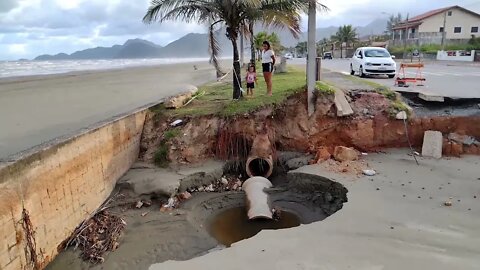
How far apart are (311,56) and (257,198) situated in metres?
5.53

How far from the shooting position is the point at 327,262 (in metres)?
6.39

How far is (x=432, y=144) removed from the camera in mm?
11359

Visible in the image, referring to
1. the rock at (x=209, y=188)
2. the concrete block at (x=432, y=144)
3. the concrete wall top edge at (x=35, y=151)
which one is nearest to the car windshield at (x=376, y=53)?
the concrete block at (x=432, y=144)

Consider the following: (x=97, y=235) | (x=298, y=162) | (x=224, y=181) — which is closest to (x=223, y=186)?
(x=224, y=181)

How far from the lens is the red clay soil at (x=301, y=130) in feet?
38.7

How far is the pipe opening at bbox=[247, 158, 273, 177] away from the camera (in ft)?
38.0

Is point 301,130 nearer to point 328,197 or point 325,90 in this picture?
point 325,90

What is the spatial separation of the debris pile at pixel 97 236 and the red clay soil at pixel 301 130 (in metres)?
3.10

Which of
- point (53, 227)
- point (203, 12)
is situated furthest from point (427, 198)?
point (203, 12)

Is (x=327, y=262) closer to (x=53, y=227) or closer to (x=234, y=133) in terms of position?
(x=53, y=227)

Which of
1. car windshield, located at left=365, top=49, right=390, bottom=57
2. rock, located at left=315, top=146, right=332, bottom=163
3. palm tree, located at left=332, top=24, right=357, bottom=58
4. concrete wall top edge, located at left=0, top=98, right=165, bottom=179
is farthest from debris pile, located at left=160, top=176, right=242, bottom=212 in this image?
palm tree, located at left=332, top=24, right=357, bottom=58

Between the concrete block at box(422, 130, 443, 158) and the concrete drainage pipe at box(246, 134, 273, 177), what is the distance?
450 cm

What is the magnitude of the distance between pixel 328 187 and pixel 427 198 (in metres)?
2.34

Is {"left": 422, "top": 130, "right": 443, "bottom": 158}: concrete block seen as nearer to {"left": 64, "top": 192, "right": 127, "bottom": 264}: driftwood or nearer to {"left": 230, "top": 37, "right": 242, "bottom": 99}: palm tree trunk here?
{"left": 230, "top": 37, "right": 242, "bottom": 99}: palm tree trunk
